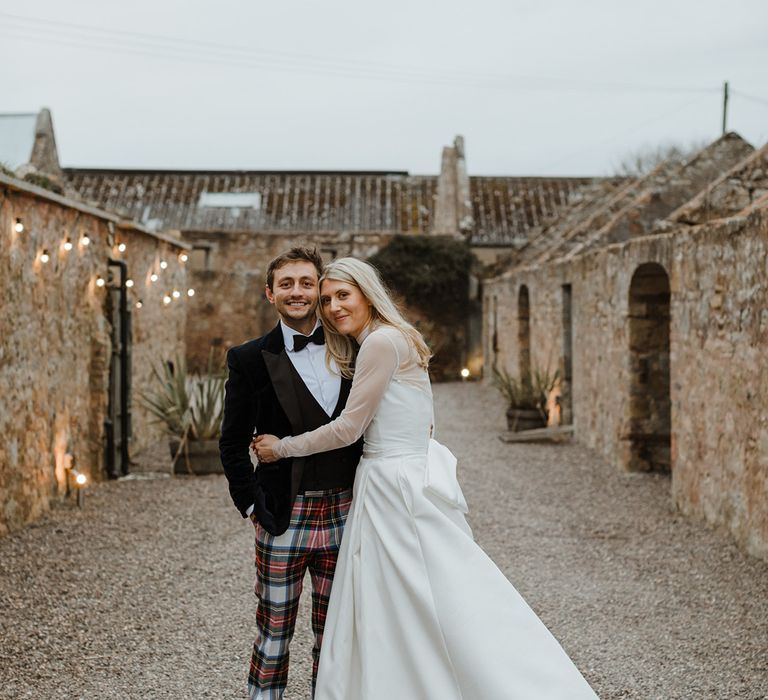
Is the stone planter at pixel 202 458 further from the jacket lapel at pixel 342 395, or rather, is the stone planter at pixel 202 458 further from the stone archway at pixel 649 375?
the jacket lapel at pixel 342 395

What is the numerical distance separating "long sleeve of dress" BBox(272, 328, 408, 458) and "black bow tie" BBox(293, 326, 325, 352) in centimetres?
22

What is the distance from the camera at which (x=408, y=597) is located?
8.71ft

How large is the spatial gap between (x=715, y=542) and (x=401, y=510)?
3.77 m

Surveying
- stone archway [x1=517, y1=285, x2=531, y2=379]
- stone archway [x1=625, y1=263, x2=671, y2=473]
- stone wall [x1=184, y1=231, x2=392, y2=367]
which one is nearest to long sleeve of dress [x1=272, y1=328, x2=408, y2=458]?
stone archway [x1=625, y1=263, x2=671, y2=473]

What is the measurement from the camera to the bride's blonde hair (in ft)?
9.21

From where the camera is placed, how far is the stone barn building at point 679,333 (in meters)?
5.52

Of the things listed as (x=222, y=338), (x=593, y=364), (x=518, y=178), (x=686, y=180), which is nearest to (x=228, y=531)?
(x=593, y=364)

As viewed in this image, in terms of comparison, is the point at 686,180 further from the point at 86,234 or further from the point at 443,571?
the point at 443,571

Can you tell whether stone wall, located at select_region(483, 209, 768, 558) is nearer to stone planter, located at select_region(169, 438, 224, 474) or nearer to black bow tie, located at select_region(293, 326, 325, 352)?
black bow tie, located at select_region(293, 326, 325, 352)

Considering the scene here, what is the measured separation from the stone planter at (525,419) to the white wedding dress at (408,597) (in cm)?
868

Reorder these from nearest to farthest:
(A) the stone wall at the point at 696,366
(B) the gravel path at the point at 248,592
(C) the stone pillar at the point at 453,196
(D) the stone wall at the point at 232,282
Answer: (B) the gravel path at the point at 248,592, (A) the stone wall at the point at 696,366, (D) the stone wall at the point at 232,282, (C) the stone pillar at the point at 453,196

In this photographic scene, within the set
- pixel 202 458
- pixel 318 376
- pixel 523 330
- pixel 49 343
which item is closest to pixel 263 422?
pixel 318 376

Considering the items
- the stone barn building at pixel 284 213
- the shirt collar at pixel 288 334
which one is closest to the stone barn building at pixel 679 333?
the shirt collar at pixel 288 334

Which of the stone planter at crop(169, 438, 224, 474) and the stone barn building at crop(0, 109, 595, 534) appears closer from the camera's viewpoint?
the stone barn building at crop(0, 109, 595, 534)
